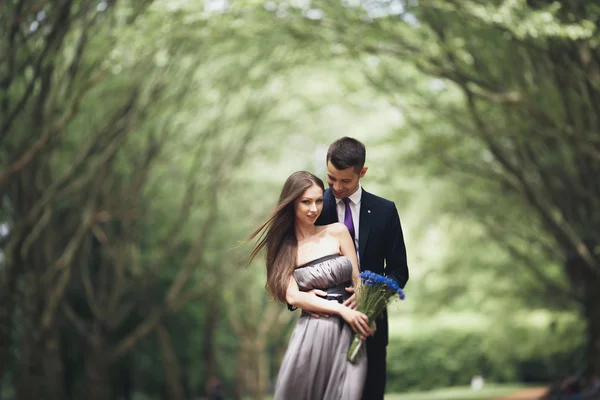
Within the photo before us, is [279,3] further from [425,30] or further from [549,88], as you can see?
[549,88]

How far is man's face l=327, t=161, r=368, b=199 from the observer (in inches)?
210

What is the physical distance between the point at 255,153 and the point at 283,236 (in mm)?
21639

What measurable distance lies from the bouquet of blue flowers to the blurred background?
6457mm

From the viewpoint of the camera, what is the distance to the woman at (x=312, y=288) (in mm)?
5223

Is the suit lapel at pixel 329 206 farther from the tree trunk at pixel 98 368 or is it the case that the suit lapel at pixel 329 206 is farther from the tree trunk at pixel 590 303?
the tree trunk at pixel 98 368

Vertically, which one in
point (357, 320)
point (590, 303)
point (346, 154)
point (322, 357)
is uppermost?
point (346, 154)

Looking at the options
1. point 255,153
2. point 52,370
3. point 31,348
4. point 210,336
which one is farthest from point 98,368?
point 210,336

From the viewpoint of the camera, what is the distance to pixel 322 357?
A: 5.25m

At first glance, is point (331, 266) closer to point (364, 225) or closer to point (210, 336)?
point (364, 225)

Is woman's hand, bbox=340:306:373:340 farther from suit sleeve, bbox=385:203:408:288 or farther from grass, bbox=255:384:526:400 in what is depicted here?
grass, bbox=255:384:526:400

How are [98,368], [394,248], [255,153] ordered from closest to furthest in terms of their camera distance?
[394,248] < [98,368] < [255,153]

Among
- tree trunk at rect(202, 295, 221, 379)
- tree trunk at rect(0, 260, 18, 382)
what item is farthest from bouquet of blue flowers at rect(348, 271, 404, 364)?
tree trunk at rect(202, 295, 221, 379)

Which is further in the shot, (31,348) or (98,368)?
(98,368)

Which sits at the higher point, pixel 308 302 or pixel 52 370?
pixel 308 302
